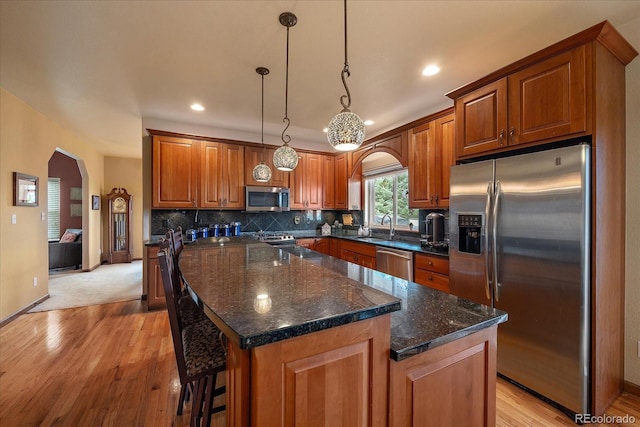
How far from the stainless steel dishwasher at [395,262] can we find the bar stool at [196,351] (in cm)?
229

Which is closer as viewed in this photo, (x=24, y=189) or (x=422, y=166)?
(x=422, y=166)

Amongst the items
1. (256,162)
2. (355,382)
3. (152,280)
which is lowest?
(152,280)

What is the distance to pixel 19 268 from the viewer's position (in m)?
3.44

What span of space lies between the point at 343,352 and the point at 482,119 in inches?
89.6

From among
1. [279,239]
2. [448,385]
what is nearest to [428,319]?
[448,385]

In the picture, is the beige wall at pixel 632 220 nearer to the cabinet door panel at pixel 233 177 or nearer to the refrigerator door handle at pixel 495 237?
the refrigerator door handle at pixel 495 237

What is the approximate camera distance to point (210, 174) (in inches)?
163

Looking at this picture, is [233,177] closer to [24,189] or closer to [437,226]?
[24,189]

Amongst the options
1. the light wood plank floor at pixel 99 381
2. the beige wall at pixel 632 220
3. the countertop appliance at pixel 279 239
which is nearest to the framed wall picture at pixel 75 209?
the light wood plank floor at pixel 99 381

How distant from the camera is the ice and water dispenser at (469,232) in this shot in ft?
7.48

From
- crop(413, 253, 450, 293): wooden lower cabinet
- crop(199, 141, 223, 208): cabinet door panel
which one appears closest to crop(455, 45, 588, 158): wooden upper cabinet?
crop(413, 253, 450, 293): wooden lower cabinet

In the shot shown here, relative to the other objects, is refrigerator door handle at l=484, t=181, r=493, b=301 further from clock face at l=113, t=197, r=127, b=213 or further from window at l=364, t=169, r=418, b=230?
clock face at l=113, t=197, r=127, b=213

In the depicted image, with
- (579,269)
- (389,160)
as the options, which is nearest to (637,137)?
(579,269)

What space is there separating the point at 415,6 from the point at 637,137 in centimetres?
180
